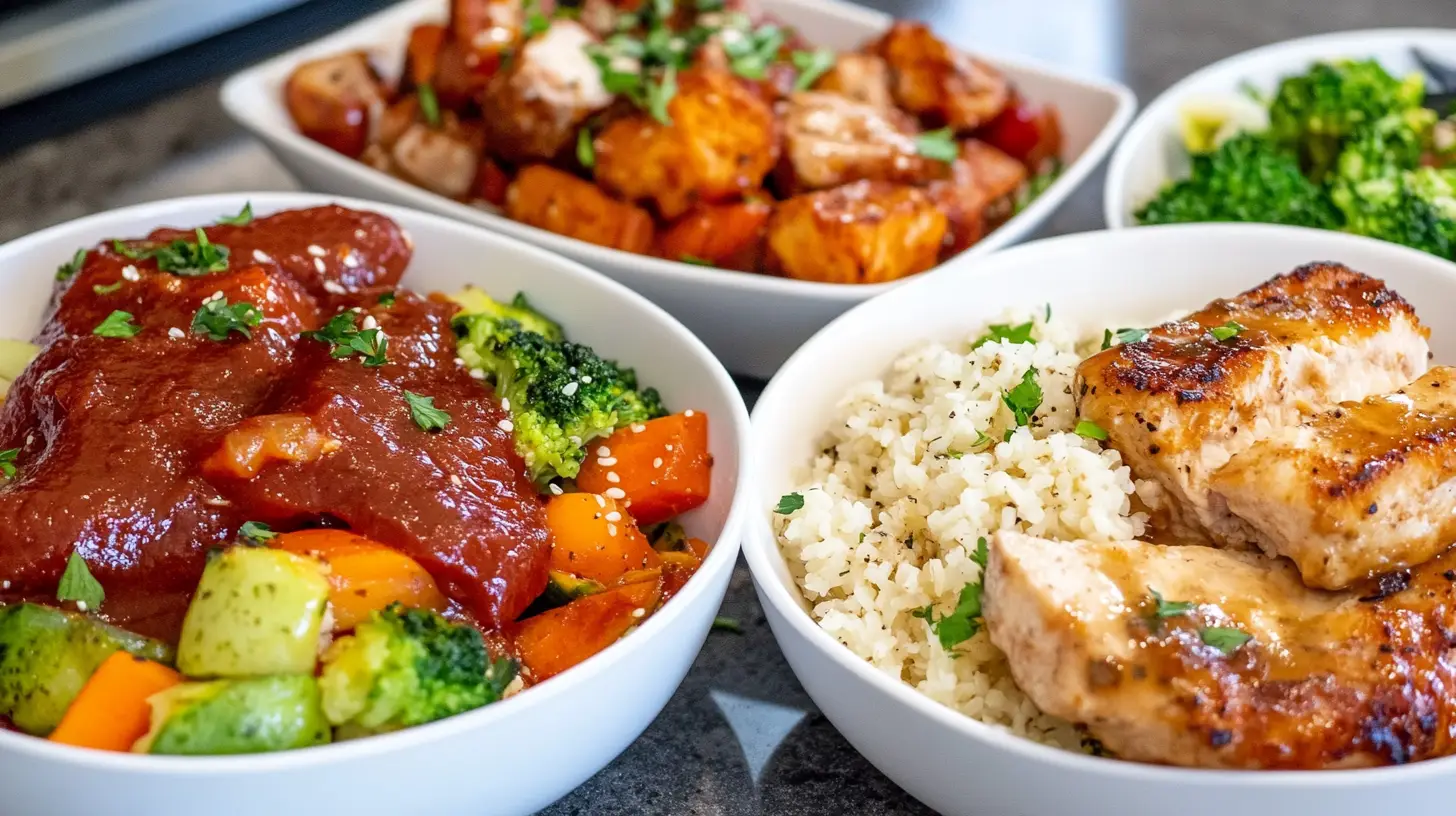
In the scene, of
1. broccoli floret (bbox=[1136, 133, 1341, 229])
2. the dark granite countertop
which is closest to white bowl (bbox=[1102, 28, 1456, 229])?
broccoli floret (bbox=[1136, 133, 1341, 229])

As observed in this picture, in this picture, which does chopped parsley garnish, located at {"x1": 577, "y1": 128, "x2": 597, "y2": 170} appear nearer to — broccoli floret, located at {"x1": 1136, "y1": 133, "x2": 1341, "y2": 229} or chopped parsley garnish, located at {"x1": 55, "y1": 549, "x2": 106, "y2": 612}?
broccoli floret, located at {"x1": 1136, "y1": 133, "x2": 1341, "y2": 229}

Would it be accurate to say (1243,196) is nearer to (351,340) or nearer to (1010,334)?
(1010,334)

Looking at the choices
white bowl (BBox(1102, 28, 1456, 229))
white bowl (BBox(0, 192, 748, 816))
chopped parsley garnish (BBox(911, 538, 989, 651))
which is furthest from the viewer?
white bowl (BBox(1102, 28, 1456, 229))

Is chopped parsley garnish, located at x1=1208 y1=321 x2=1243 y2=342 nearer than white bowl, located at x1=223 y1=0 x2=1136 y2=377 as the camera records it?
Yes

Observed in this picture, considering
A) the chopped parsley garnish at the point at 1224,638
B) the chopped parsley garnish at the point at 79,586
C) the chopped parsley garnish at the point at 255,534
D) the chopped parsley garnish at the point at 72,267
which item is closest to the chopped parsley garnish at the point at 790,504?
the chopped parsley garnish at the point at 1224,638

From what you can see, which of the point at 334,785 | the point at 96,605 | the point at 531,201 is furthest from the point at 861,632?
the point at 531,201

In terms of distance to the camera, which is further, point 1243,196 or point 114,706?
point 1243,196

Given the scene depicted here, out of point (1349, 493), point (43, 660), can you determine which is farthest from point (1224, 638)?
point (43, 660)
